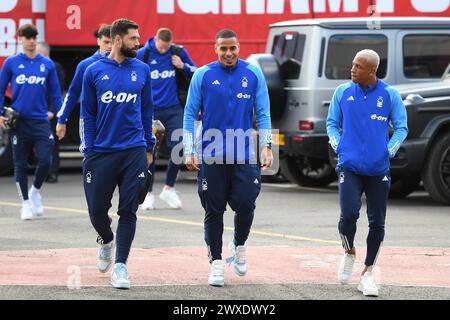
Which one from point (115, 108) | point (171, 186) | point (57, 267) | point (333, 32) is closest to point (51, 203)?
point (171, 186)

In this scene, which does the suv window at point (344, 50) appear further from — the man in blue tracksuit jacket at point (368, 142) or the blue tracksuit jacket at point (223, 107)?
the man in blue tracksuit jacket at point (368, 142)

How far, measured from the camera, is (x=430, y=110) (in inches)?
576

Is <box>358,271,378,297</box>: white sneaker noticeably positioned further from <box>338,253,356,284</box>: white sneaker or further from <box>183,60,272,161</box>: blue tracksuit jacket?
<box>183,60,272,161</box>: blue tracksuit jacket

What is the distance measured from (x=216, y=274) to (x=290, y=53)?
7861mm

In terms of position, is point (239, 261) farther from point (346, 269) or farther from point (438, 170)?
point (438, 170)

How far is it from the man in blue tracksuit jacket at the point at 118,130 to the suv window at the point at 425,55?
778cm

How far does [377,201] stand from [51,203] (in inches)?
288

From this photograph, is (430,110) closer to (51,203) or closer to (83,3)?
(51,203)

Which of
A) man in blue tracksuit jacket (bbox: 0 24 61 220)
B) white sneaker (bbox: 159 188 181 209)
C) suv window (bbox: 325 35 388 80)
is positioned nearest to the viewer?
man in blue tracksuit jacket (bbox: 0 24 61 220)

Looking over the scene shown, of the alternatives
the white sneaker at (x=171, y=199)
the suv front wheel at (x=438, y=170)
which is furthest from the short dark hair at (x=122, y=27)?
the suv front wheel at (x=438, y=170)

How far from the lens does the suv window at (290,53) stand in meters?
16.2

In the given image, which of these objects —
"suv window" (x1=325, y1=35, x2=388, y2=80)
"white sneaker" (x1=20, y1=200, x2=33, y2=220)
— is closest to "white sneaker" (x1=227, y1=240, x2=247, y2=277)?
"white sneaker" (x1=20, y1=200, x2=33, y2=220)

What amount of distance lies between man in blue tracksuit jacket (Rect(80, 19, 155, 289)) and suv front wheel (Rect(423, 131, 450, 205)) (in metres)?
6.40

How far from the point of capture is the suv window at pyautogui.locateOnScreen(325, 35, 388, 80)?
52.3 ft
